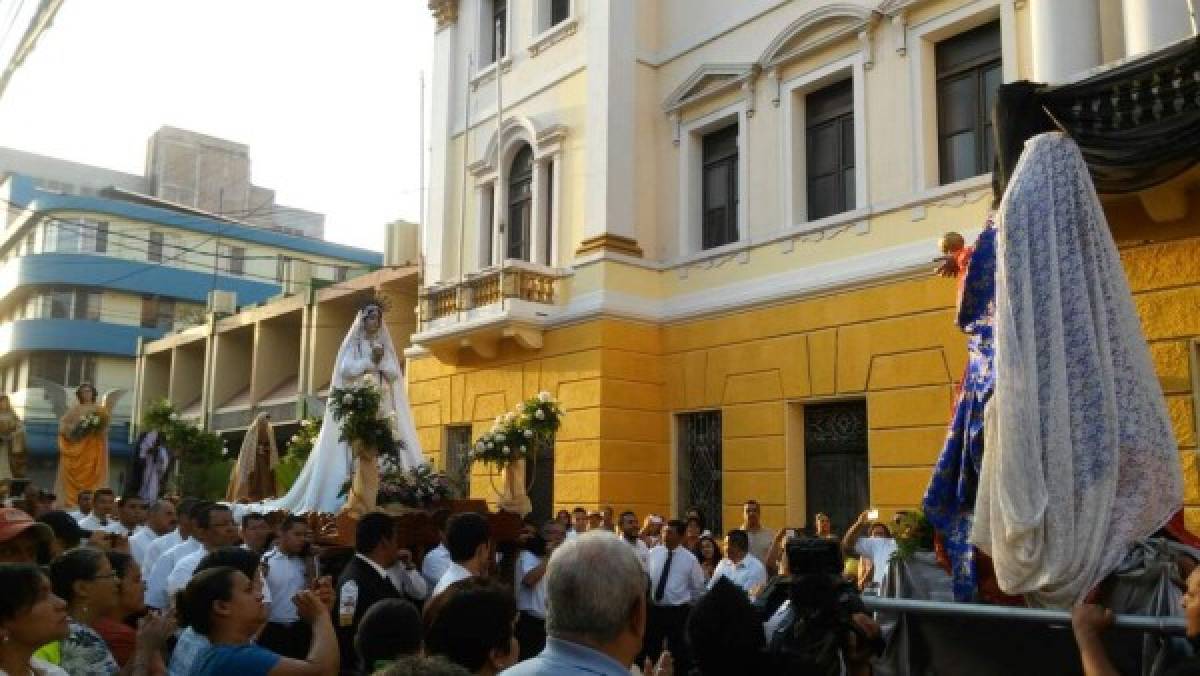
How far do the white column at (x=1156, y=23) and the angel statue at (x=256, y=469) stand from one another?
33.8ft

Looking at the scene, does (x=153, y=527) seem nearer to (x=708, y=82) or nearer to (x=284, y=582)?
(x=284, y=582)

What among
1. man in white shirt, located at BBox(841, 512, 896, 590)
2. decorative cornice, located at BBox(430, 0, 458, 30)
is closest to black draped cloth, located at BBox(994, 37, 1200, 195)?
man in white shirt, located at BBox(841, 512, 896, 590)

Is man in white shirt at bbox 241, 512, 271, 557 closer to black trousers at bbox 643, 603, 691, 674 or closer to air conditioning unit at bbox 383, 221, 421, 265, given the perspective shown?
black trousers at bbox 643, 603, 691, 674

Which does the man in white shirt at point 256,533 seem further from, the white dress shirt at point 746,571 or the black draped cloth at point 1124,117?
the black draped cloth at point 1124,117

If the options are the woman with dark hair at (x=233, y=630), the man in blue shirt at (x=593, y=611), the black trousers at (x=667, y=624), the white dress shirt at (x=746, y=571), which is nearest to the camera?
the man in blue shirt at (x=593, y=611)

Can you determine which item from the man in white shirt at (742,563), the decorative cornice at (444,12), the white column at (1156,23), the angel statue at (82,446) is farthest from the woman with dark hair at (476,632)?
the decorative cornice at (444,12)

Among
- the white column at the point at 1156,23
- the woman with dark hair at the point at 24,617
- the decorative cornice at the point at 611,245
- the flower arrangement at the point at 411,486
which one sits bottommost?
the woman with dark hair at the point at 24,617

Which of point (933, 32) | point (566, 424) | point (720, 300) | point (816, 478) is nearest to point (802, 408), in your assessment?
point (816, 478)

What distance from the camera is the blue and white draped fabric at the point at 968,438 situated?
4.25 m

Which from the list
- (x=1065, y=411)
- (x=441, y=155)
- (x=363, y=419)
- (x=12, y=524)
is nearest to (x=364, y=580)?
(x=12, y=524)

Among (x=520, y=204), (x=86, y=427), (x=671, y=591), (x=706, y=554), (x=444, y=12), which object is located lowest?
(x=671, y=591)

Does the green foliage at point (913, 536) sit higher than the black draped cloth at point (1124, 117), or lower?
lower

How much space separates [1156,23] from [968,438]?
21.7 feet

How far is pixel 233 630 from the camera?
3.32 meters
